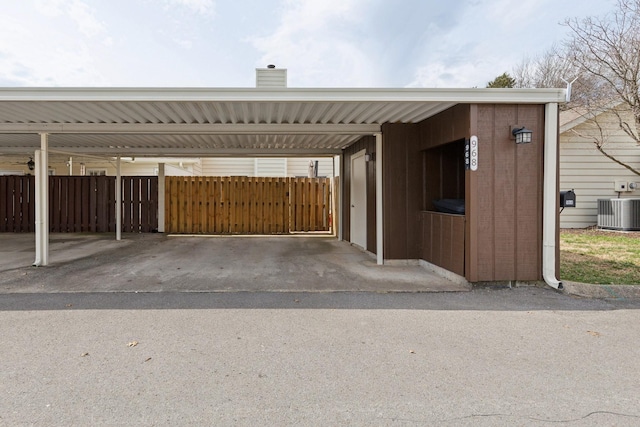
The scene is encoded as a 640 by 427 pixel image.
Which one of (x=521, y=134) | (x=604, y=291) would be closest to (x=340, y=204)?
(x=521, y=134)

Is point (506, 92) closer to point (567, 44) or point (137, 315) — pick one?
point (137, 315)

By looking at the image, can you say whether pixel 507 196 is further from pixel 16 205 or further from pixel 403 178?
pixel 16 205

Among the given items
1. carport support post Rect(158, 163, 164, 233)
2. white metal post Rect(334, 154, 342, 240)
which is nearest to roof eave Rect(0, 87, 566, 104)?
white metal post Rect(334, 154, 342, 240)

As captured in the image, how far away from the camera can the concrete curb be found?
5125mm

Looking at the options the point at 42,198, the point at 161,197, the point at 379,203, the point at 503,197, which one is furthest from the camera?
the point at 161,197

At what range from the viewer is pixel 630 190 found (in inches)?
483

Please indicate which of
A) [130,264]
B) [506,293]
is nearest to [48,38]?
[130,264]

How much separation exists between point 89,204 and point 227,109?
9.05m

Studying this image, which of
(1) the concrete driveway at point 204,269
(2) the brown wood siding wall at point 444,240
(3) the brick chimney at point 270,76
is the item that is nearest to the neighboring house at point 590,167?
(1) the concrete driveway at point 204,269

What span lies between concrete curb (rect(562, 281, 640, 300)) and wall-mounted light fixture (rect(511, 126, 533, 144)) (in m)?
2.03

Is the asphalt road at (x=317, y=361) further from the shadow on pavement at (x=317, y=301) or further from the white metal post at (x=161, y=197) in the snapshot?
the white metal post at (x=161, y=197)

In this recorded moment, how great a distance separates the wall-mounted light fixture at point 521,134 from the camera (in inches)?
207

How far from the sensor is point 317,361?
10.3 ft

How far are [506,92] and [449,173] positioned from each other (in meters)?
1.98
